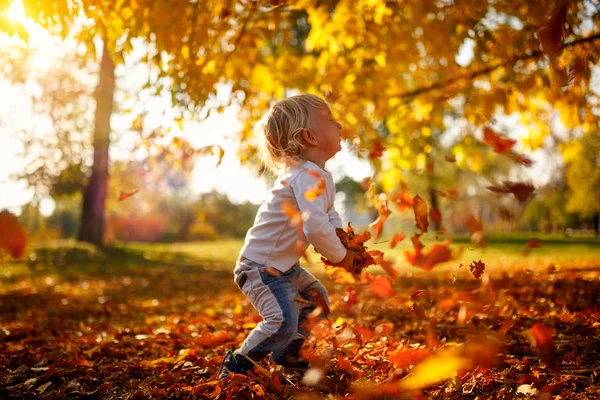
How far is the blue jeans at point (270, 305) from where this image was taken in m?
2.41

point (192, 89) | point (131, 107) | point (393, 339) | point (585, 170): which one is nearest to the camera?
point (393, 339)

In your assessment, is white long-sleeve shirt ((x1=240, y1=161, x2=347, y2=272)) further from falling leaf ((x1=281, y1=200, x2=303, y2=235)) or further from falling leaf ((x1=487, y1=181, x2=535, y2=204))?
falling leaf ((x1=487, y1=181, x2=535, y2=204))

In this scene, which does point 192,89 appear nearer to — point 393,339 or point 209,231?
point 393,339

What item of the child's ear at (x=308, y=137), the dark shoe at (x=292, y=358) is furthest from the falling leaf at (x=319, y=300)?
the child's ear at (x=308, y=137)

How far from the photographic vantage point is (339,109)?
5.11 m

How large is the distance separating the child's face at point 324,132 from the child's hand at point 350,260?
21.3 inches

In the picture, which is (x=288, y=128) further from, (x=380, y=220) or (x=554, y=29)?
(x=554, y=29)

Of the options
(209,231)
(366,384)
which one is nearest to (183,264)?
(366,384)

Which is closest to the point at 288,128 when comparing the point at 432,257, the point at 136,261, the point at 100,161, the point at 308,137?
the point at 308,137

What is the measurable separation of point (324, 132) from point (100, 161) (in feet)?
42.2

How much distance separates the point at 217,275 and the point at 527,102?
593cm

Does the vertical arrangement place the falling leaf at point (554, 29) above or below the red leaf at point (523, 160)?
above

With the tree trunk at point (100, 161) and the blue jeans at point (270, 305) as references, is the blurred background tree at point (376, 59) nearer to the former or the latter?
the blue jeans at point (270, 305)

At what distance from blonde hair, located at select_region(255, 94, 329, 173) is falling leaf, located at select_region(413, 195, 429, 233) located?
662 millimetres
